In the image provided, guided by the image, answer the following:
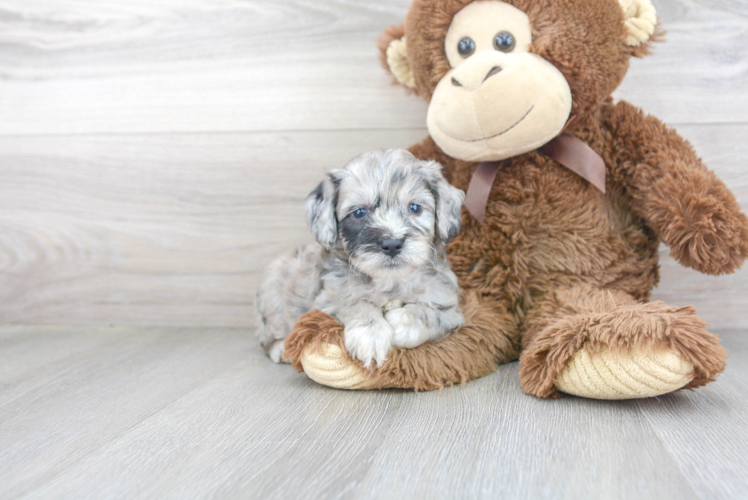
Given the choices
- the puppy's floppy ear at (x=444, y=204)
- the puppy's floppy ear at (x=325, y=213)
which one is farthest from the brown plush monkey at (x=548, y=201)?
the puppy's floppy ear at (x=325, y=213)

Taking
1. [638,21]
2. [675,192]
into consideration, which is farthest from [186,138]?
[675,192]

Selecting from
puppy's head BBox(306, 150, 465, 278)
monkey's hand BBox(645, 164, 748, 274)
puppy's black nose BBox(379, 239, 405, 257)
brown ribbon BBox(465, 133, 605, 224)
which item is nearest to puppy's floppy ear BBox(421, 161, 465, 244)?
puppy's head BBox(306, 150, 465, 278)

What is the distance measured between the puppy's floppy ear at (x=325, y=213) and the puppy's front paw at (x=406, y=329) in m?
0.29

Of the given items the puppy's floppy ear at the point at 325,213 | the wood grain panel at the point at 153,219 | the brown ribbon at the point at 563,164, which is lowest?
the wood grain panel at the point at 153,219

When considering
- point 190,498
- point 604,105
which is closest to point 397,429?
point 190,498

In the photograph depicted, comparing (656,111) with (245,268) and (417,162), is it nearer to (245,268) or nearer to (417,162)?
(417,162)

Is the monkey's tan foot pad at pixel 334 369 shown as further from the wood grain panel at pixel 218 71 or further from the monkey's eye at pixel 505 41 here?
the wood grain panel at pixel 218 71

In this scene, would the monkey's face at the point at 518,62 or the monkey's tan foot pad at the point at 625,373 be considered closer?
the monkey's tan foot pad at the point at 625,373

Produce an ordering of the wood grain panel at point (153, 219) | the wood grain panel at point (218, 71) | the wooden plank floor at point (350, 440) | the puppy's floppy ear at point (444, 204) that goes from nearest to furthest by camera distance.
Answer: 1. the wooden plank floor at point (350, 440)
2. the puppy's floppy ear at point (444, 204)
3. the wood grain panel at point (218, 71)
4. the wood grain panel at point (153, 219)

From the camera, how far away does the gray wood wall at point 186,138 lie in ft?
7.77

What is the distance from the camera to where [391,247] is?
5.15 ft

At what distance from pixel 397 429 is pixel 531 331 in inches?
25.5

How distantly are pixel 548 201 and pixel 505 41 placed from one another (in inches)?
20.2

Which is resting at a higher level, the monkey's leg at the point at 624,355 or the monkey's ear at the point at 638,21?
the monkey's ear at the point at 638,21
